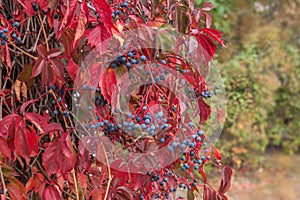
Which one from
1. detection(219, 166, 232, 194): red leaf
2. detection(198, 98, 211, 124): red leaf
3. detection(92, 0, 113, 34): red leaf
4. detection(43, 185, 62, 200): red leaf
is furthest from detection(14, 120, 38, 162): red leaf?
detection(219, 166, 232, 194): red leaf

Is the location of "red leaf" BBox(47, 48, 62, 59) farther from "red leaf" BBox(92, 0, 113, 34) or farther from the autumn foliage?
"red leaf" BBox(92, 0, 113, 34)

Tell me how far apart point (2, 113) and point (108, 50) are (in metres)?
0.37

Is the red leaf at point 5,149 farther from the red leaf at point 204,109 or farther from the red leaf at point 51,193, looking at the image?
the red leaf at point 204,109

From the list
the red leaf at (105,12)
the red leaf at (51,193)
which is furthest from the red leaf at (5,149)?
the red leaf at (105,12)

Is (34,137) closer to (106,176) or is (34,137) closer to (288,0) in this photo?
(106,176)

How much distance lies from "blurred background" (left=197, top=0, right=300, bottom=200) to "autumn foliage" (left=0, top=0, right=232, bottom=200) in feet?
9.44

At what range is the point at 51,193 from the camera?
110 cm

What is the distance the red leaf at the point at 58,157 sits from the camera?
1042 mm

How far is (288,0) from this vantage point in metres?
6.23

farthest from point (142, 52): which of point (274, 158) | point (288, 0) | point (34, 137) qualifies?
point (288, 0)

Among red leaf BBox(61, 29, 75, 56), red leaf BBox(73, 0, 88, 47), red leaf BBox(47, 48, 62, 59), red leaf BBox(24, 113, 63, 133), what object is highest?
red leaf BBox(73, 0, 88, 47)

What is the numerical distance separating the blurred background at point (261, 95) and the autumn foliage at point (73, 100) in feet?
9.44

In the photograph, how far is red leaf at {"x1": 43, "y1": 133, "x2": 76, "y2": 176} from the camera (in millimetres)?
1042

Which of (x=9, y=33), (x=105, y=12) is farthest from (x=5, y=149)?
(x=105, y=12)
